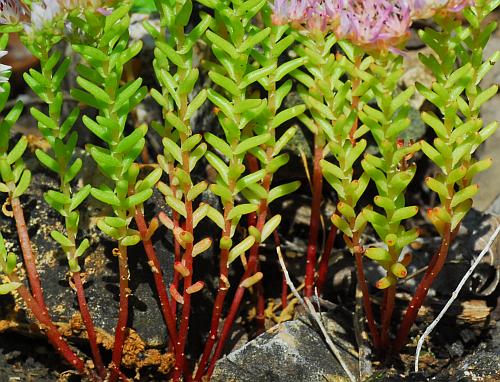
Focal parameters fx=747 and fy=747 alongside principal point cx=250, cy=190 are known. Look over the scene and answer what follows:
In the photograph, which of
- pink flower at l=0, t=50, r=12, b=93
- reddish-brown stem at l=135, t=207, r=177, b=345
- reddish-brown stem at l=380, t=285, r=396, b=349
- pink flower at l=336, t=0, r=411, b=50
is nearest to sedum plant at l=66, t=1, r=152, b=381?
reddish-brown stem at l=135, t=207, r=177, b=345

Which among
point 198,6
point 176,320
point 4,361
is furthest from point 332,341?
point 198,6

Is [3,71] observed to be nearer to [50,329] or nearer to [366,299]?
[50,329]

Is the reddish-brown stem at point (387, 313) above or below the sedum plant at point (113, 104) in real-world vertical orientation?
below

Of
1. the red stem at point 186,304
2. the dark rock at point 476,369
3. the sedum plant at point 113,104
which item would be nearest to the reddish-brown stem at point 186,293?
the red stem at point 186,304

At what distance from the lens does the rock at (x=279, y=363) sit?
1.94 meters

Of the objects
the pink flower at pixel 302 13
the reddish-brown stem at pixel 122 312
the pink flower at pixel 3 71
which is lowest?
the reddish-brown stem at pixel 122 312

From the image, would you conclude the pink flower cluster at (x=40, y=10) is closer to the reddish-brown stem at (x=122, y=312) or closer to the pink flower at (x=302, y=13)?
the pink flower at (x=302, y=13)

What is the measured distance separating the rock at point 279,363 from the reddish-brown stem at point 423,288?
148mm

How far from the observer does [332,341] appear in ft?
6.72

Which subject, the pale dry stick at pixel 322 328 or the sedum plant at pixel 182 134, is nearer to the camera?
the sedum plant at pixel 182 134

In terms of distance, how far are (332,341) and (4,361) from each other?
91 centimetres

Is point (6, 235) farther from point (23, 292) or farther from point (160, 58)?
point (160, 58)

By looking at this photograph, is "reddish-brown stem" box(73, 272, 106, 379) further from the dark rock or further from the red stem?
the dark rock

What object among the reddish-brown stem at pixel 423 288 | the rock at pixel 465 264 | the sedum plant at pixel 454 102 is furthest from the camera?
the rock at pixel 465 264
